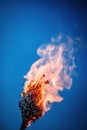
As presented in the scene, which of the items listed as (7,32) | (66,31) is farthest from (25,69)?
(66,31)

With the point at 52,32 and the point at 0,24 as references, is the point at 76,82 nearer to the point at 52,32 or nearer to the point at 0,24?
the point at 52,32

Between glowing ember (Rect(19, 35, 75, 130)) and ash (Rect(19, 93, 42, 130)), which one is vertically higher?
glowing ember (Rect(19, 35, 75, 130))

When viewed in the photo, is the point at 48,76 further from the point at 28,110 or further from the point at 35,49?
the point at 28,110

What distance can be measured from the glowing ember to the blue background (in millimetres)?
70

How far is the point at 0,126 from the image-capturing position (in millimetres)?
2578

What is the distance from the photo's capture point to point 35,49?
103 inches

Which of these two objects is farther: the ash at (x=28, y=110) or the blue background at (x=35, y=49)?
the blue background at (x=35, y=49)

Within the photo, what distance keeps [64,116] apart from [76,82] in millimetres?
433

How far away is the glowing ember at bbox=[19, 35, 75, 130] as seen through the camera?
2.50 metres

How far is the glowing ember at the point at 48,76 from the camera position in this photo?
2.50 metres

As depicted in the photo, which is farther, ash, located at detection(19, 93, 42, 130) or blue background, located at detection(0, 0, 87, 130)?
blue background, located at detection(0, 0, 87, 130)

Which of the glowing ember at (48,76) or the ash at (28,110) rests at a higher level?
the glowing ember at (48,76)

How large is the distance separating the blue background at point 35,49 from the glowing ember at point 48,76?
0.23 feet

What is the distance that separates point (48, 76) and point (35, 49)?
0.36 meters
